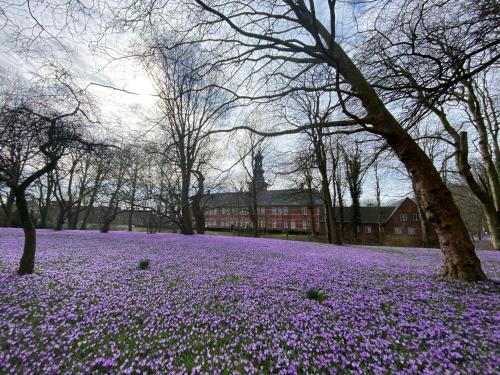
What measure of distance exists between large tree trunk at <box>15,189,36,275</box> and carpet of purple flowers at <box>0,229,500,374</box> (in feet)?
0.74

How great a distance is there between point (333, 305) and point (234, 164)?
3.04m

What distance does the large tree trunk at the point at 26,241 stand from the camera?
4.10 meters

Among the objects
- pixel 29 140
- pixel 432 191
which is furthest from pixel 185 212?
pixel 432 191

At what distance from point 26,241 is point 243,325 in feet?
15.9

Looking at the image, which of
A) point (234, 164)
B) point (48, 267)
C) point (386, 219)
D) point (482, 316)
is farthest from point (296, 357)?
point (386, 219)

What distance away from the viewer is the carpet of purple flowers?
1.73 meters

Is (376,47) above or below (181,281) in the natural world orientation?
above

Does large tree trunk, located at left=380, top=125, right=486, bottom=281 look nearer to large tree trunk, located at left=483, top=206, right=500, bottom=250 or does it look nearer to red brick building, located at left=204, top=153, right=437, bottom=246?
large tree trunk, located at left=483, top=206, right=500, bottom=250

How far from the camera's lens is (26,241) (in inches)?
164

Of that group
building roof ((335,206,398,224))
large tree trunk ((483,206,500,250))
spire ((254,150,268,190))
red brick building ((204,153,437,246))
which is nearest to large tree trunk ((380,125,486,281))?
spire ((254,150,268,190))

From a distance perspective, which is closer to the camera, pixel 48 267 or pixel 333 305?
pixel 333 305

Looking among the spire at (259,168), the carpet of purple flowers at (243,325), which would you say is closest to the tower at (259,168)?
the spire at (259,168)

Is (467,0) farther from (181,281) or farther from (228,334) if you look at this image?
(181,281)

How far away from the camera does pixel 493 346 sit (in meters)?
1.90
